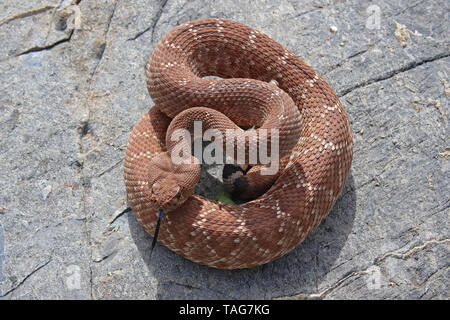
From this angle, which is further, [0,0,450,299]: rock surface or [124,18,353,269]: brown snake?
[0,0,450,299]: rock surface

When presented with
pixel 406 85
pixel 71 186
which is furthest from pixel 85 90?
pixel 406 85

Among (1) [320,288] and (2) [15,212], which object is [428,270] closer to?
(1) [320,288]

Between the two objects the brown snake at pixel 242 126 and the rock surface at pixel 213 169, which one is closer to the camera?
the brown snake at pixel 242 126

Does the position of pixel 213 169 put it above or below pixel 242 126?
below
